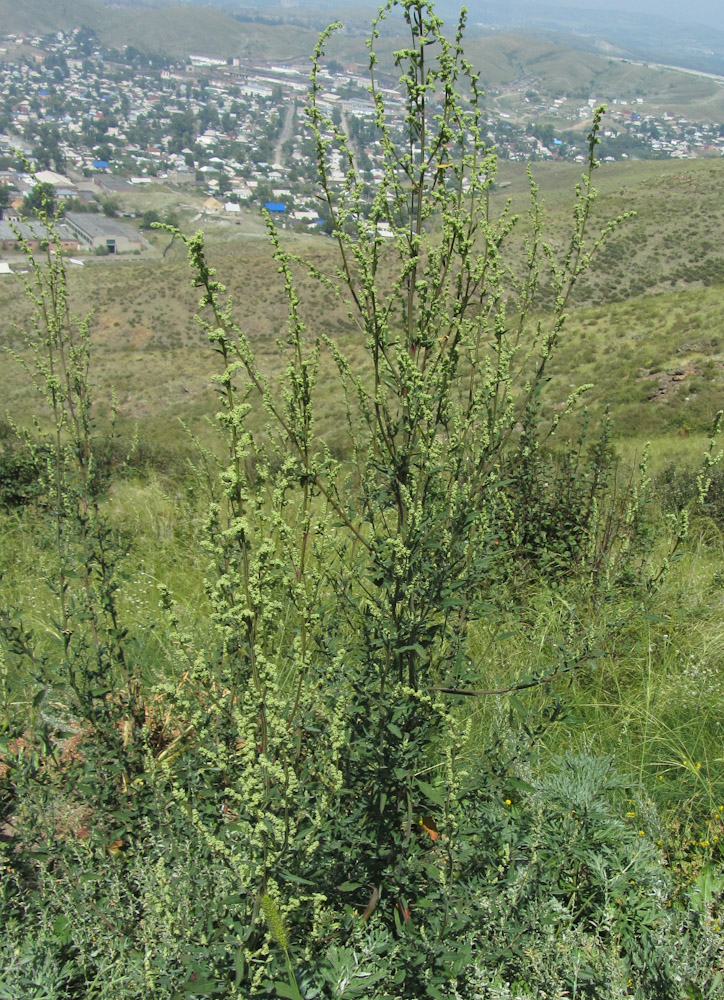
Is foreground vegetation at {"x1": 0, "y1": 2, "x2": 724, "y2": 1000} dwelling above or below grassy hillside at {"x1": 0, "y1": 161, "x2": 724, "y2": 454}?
above

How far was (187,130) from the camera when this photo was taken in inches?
5300

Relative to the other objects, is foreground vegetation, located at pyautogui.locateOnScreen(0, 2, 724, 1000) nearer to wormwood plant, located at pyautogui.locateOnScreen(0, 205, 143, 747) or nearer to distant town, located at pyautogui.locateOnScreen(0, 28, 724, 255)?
wormwood plant, located at pyautogui.locateOnScreen(0, 205, 143, 747)

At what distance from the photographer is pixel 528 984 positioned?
199 centimetres

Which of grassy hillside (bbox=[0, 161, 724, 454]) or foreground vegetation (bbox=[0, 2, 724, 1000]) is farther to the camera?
grassy hillside (bbox=[0, 161, 724, 454])

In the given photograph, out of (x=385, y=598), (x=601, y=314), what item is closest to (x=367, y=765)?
(x=385, y=598)

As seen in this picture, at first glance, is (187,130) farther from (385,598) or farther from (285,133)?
(385,598)

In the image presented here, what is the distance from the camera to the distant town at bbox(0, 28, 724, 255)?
8331 cm

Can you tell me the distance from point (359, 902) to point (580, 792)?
879 millimetres

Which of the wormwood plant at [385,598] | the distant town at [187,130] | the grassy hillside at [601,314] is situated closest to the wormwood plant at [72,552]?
the wormwood plant at [385,598]

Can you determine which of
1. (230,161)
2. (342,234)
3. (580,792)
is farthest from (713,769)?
(230,161)

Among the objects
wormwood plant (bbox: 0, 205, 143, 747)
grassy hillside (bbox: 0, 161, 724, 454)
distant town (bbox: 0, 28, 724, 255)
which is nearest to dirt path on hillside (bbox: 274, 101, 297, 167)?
distant town (bbox: 0, 28, 724, 255)

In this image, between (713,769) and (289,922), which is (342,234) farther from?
(713,769)

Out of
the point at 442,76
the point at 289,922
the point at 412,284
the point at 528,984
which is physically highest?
the point at 442,76

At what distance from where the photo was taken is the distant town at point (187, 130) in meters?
83.3
